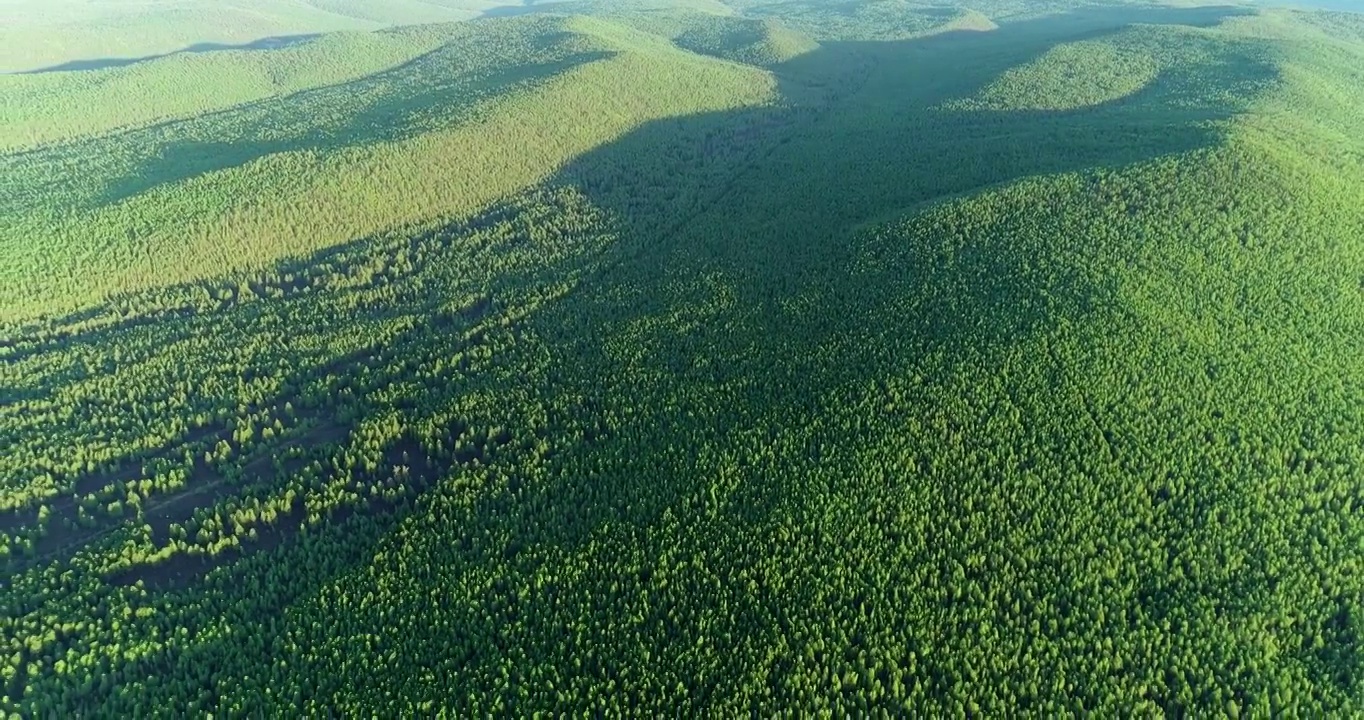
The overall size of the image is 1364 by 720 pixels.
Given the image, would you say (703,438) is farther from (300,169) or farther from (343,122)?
(343,122)

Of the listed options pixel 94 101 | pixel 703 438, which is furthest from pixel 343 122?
pixel 703 438

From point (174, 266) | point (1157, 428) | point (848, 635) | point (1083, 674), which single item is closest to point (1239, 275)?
point (1157, 428)

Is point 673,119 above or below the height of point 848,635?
above

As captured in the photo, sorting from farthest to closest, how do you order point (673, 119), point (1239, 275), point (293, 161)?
1. point (673, 119)
2. point (293, 161)
3. point (1239, 275)

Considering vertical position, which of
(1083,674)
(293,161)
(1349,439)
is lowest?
(1083,674)

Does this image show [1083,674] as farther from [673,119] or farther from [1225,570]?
[673,119]
